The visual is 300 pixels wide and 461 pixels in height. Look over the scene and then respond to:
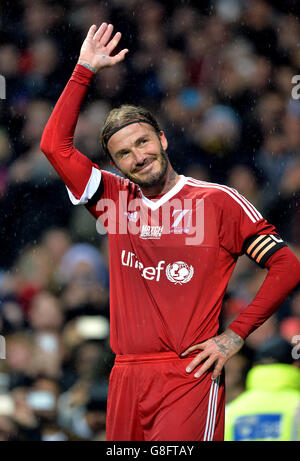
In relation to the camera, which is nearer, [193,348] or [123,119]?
[193,348]

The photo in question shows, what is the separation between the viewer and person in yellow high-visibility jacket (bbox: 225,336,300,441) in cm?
316

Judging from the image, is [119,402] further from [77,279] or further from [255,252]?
[77,279]

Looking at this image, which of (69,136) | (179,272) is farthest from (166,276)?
(69,136)

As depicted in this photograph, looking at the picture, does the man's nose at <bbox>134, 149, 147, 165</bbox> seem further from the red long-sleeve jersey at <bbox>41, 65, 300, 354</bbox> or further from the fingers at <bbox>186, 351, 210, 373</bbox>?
the fingers at <bbox>186, 351, 210, 373</bbox>

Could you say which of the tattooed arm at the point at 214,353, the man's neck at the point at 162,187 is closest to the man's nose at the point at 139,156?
the man's neck at the point at 162,187

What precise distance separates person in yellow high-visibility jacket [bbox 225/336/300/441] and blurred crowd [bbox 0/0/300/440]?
1.26 metres

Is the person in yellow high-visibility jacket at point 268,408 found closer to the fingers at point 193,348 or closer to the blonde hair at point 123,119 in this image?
the fingers at point 193,348

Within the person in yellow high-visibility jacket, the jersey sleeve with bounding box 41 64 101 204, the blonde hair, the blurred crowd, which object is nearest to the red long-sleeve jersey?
the jersey sleeve with bounding box 41 64 101 204

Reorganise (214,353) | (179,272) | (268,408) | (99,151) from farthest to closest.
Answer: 1. (99,151)
2. (268,408)
3. (179,272)
4. (214,353)

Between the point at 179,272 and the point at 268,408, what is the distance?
928mm

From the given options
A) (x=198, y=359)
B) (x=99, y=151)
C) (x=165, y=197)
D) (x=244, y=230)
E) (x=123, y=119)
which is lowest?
(x=198, y=359)

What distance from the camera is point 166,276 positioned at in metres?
2.73

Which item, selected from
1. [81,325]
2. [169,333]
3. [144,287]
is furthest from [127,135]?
[81,325]

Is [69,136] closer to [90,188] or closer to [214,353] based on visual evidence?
[90,188]
